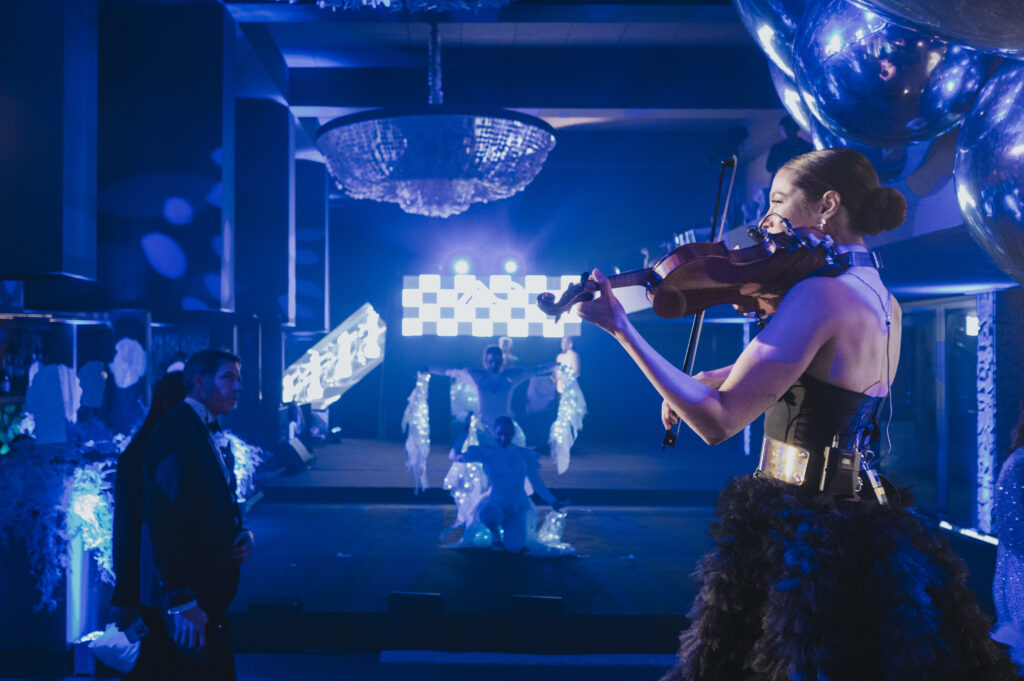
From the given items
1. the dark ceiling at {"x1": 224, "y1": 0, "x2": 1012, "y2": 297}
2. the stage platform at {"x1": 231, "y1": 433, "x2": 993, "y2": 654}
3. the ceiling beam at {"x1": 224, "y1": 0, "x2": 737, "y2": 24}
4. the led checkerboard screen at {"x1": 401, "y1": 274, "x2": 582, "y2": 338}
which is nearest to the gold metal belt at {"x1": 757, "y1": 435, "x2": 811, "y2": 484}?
the dark ceiling at {"x1": 224, "y1": 0, "x2": 1012, "y2": 297}

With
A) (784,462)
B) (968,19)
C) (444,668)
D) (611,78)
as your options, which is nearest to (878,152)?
(968,19)

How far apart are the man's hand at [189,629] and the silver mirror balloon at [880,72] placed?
2.59 m

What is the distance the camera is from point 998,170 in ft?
5.98

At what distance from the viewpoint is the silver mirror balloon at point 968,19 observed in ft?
4.31

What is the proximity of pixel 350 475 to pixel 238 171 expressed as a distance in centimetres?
Result: 443

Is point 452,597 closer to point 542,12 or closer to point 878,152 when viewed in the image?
point 878,152

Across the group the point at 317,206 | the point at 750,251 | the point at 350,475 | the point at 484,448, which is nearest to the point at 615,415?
the point at 350,475

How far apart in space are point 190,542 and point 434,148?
139 inches

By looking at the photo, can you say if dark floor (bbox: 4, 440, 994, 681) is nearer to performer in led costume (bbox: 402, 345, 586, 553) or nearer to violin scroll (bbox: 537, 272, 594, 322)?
performer in led costume (bbox: 402, 345, 586, 553)

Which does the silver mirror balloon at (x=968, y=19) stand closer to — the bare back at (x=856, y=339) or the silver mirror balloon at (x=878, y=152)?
the bare back at (x=856, y=339)

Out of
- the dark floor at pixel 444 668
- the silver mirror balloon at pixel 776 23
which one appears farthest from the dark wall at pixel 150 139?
the silver mirror balloon at pixel 776 23

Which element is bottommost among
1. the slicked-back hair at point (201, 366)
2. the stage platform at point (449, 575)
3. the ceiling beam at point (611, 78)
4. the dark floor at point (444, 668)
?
the dark floor at point (444, 668)

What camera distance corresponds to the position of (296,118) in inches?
321

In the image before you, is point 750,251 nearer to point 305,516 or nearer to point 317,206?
point 305,516
